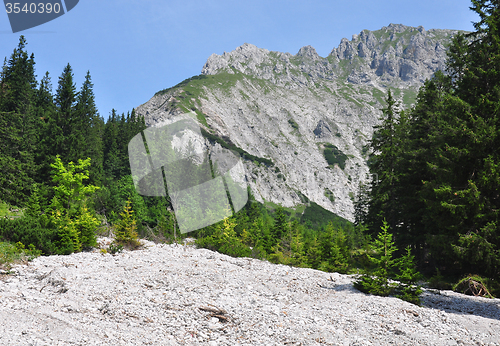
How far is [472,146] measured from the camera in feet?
39.4

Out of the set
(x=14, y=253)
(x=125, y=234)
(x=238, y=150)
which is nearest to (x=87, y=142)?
(x=125, y=234)

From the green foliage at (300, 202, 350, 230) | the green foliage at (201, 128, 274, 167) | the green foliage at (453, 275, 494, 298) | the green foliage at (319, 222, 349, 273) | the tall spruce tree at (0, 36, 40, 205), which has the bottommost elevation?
the green foliage at (300, 202, 350, 230)

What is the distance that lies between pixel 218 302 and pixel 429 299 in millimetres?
7956

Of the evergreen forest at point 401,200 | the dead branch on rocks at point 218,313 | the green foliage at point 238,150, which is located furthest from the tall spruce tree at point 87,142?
the green foliage at point 238,150

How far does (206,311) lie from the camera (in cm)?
772

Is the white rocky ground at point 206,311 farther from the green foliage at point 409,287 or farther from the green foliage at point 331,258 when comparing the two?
the green foliage at point 331,258

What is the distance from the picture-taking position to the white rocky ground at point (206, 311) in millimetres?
6215

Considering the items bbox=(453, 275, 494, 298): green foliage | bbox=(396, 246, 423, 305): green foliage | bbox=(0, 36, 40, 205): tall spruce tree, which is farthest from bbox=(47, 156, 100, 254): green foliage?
bbox=(453, 275, 494, 298): green foliage

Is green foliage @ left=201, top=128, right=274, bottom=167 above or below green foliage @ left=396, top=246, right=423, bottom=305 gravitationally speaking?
above

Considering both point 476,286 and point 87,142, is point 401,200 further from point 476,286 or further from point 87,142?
point 87,142

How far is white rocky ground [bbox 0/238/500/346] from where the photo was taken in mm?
6215

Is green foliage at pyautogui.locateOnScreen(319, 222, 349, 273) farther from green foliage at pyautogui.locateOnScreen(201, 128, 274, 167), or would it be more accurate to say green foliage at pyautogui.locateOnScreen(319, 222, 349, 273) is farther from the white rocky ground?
green foliage at pyautogui.locateOnScreen(201, 128, 274, 167)

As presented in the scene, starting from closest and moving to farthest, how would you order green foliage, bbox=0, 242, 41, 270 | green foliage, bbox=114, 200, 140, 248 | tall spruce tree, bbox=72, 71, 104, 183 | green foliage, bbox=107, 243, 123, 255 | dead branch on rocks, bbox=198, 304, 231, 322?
1. dead branch on rocks, bbox=198, 304, 231, 322
2. green foliage, bbox=0, 242, 41, 270
3. green foliage, bbox=107, 243, 123, 255
4. green foliage, bbox=114, 200, 140, 248
5. tall spruce tree, bbox=72, 71, 104, 183

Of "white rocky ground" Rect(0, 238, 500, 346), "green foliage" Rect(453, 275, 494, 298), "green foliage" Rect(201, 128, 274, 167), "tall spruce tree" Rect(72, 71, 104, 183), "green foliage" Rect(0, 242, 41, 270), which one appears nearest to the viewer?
"white rocky ground" Rect(0, 238, 500, 346)
